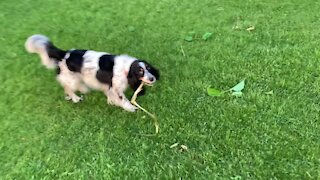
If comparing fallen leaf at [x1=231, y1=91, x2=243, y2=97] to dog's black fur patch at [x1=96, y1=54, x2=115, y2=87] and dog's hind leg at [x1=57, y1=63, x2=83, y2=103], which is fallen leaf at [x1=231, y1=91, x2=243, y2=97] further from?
dog's hind leg at [x1=57, y1=63, x2=83, y2=103]

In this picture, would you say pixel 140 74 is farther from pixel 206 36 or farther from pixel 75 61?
pixel 206 36

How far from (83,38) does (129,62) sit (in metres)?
1.00

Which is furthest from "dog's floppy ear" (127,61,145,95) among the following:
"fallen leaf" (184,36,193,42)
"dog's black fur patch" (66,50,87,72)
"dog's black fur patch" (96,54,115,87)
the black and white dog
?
"fallen leaf" (184,36,193,42)

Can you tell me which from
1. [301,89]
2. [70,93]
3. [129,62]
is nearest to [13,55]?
[70,93]

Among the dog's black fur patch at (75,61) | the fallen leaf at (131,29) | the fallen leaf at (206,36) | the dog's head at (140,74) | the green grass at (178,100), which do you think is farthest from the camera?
the fallen leaf at (131,29)

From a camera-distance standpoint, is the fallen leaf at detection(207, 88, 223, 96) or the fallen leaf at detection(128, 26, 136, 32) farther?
the fallen leaf at detection(128, 26, 136, 32)

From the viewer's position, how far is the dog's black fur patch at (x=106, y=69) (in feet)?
8.68

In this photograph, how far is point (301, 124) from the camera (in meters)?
2.47

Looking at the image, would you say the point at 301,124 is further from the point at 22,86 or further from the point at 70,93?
the point at 22,86

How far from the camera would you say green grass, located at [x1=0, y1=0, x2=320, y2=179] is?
232 centimetres

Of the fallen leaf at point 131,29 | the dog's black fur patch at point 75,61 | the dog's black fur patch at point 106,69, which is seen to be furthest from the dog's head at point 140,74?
the fallen leaf at point 131,29

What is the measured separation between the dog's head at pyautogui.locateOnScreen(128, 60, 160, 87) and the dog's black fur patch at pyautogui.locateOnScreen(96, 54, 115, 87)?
4.8 inches

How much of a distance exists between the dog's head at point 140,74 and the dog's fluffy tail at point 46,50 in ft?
1.53

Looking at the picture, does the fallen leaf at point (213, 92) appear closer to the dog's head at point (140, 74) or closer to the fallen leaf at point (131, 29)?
the dog's head at point (140, 74)
